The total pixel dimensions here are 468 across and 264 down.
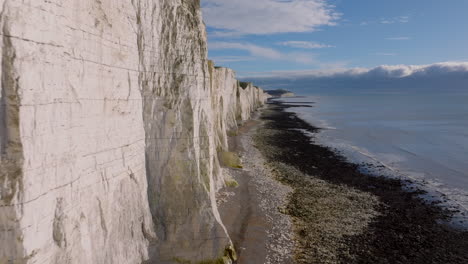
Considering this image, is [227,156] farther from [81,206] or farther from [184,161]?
[81,206]

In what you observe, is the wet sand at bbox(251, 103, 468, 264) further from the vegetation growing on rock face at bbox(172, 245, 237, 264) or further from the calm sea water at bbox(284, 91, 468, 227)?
the vegetation growing on rock face at bbox(172, 245, 237, 264)

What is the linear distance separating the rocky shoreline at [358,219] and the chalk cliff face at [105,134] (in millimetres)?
5131

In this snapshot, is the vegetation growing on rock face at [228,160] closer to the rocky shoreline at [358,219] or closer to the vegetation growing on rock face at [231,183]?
the rocky shoreline at [358,219]

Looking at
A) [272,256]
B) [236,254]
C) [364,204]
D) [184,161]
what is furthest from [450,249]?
[184,161]

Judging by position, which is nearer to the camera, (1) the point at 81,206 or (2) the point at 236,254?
(1) the point at 81,206

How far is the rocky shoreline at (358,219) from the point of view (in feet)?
42.2

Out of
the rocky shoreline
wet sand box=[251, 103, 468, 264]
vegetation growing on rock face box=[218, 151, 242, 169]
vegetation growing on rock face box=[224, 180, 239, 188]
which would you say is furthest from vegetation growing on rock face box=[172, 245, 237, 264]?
vegetation growing on rock face box=[218, 151, 242, 169]

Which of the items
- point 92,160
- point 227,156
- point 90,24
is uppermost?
point 90,24

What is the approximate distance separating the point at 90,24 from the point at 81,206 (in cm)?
419

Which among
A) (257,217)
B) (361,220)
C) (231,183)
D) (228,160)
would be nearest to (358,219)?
(361,220)

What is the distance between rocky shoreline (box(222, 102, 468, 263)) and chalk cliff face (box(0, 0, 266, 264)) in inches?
202

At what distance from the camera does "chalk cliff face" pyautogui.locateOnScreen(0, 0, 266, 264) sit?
5.56 m

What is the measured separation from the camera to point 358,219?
632 inches

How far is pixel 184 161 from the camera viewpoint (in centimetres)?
1085
